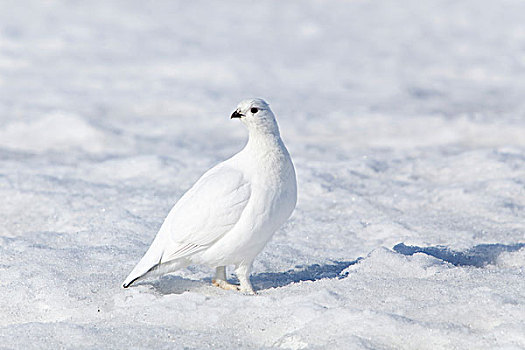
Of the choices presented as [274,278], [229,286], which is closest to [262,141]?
[229,286]

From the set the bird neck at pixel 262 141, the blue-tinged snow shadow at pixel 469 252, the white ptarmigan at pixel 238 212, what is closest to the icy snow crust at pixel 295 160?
the blue-tinged snow shadow at pixel 469 252

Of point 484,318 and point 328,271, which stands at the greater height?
point 484,318

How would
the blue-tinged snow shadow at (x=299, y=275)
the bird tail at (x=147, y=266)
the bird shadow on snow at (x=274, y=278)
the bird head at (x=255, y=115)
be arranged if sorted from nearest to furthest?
the bird tail at (x=147, y=266)
the bird head at (x=255, y=115)
the bird shadow on snow at (x=274, y=278)
the blue-tinged snow shadow at (x=299, y=275)

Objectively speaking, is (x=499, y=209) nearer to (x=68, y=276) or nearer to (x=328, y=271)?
(x=328, y=271)

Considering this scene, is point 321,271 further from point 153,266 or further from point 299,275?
point 153,266

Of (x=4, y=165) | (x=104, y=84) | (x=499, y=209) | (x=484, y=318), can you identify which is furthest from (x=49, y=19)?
(x=484, y=318)

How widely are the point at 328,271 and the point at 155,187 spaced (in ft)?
7.60

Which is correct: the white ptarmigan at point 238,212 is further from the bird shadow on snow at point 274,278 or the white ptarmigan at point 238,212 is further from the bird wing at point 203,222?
the bird shadow on snow at point 274,278

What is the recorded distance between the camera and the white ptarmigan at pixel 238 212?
3.24 m

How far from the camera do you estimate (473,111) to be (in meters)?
9.27

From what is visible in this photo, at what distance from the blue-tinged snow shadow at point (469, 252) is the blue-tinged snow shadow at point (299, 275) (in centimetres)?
40

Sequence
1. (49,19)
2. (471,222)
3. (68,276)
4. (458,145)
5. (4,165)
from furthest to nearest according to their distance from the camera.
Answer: (49,19), (458,145), (4,165), (471,222), (68,276)

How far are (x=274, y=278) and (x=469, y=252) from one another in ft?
3.81

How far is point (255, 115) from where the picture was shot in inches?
131
